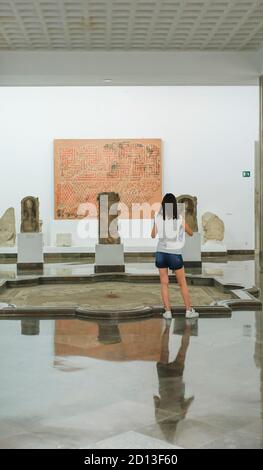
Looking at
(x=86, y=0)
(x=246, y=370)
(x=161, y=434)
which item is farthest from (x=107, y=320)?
(x=86, y=0)

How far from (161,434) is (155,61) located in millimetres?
13049

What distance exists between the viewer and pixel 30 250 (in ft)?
55.2

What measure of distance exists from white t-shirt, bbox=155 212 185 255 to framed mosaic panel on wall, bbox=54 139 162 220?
12759 millimetres

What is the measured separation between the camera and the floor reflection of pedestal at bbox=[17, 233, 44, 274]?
16719 millimetres

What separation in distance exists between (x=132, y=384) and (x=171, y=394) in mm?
447

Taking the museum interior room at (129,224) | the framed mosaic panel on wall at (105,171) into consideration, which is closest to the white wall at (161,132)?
the museum interior room at (129,224)

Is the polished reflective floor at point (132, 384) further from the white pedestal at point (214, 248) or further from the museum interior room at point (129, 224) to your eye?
the white pedestal at point (214, 248)

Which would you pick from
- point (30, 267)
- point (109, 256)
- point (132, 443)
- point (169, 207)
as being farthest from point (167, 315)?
point (30, 267)

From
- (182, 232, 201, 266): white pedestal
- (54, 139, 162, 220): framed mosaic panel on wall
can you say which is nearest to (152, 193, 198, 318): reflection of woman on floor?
(182, 232, 201, 266): white pedestal

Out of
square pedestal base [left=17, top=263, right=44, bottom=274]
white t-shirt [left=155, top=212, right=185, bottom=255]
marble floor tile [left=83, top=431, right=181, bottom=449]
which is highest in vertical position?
white t-shirt [left=155, top=212, right=185, bottom=255]

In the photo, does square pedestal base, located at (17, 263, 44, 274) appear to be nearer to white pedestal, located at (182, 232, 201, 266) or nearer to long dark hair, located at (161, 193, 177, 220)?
white pedestal, located at (182, 232, 201, 266)

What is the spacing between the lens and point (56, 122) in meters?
21.6

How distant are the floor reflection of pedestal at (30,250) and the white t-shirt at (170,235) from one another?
8.47 m

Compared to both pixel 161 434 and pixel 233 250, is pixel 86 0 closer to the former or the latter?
pixel 161 434
